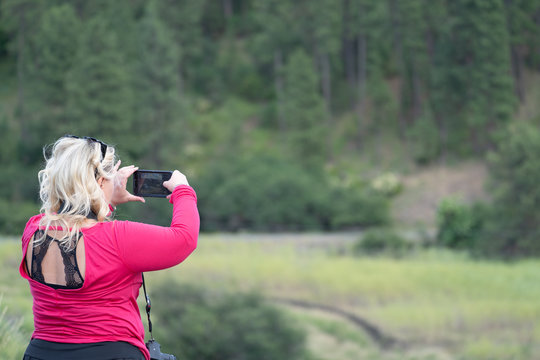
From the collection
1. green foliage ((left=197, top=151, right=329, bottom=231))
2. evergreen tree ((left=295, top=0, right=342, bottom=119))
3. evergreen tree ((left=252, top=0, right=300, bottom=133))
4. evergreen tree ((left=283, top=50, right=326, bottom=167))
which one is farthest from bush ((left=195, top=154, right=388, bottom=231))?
evergreen tree ((left=295, top=0, right=342, bottom=119))

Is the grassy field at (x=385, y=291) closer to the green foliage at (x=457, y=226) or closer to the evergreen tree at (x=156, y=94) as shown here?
the green foliage at (x=457, y=226)

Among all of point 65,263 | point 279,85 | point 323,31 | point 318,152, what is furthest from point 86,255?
point 279,85

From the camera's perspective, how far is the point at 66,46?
3497cm

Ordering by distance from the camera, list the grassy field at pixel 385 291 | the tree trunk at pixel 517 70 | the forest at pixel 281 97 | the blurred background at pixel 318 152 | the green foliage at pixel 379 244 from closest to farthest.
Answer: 1. the grassy field at pixel 385 291
2. the blurred background at pixel 318 152
3. the green foliage at pixel 379 244
4. the forest at pixel 281 97
5. the tree trunk at pixel 517 70

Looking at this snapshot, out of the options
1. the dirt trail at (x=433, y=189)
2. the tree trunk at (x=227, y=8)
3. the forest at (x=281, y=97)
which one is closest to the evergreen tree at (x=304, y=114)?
the forest at (x=281, y=97)

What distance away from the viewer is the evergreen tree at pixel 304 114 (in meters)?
35.7

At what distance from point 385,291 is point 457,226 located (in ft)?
28.8

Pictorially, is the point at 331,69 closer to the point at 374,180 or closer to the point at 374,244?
the point at 374,180

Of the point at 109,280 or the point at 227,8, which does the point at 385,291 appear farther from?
the point at 227,8

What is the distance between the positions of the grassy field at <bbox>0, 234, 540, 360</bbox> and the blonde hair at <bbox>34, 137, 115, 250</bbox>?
10.3 meters

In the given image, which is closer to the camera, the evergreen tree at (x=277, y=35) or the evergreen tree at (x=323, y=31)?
the evergreen tree at (x=323, y=31)

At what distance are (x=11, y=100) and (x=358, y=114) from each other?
70.5 ft

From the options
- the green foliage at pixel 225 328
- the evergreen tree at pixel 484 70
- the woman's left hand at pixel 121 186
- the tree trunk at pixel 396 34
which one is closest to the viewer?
the woman's left hand at pixel 121 186

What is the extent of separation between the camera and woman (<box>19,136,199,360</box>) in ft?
7.33
